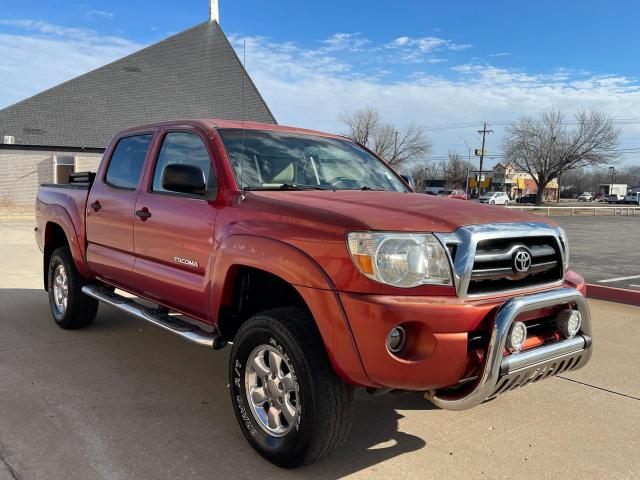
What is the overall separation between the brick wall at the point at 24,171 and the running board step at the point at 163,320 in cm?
2394

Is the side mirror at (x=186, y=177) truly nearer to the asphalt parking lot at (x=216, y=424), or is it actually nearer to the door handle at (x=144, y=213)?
the door handle at (x=144, y=213)

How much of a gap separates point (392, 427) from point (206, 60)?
30785 mm

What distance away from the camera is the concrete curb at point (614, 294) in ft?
24.0

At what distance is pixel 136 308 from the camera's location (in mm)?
4363

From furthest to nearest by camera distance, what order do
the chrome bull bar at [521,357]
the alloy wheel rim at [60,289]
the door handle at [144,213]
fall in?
the alloy wheel rim at [60,289] → the door handle at [144,213] → the chrome bull bar at [521,357]

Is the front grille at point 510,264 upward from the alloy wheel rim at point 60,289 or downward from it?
upward

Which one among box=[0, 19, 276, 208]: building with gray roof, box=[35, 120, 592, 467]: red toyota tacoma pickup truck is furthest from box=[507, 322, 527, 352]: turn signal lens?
box=[0, 19, 276, 208]: building with gray roof

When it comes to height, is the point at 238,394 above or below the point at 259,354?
below

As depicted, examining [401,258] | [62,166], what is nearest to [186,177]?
[401,258]

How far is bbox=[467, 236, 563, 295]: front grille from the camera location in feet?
9.05

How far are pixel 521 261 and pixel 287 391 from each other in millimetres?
1410

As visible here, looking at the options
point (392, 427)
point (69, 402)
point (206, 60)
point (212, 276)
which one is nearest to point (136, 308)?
point (69, 402)

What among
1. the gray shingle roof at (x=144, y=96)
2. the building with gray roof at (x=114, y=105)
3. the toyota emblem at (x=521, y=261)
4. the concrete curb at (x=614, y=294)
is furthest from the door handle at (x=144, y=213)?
the gray shingle roof at (x=144, y=96)

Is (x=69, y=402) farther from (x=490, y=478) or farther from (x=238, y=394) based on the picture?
(x=490, y=478)
